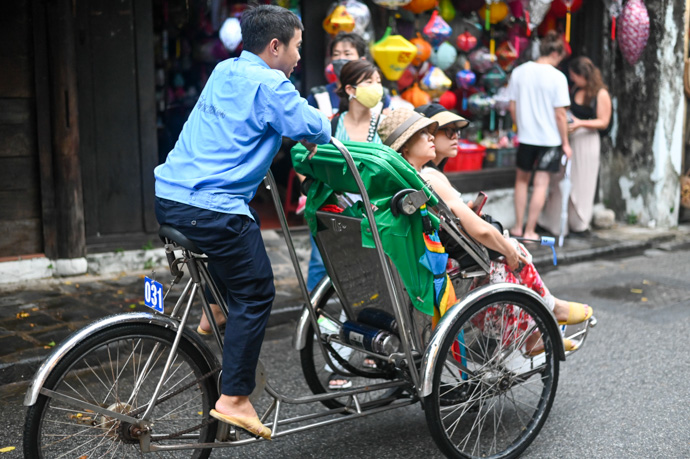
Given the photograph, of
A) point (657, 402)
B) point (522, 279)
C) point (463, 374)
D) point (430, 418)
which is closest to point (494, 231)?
point (522, 279)

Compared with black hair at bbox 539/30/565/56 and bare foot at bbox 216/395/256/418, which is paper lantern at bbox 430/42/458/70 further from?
bare foot at bbox 216/395/256/418

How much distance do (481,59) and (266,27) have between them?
6096 millimetres

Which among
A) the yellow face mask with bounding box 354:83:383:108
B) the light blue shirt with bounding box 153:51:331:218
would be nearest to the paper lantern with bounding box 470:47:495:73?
the yellow face mask with bounding box 354:83:383:108

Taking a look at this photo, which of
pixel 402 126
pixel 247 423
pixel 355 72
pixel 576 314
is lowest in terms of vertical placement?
pixel 247 423

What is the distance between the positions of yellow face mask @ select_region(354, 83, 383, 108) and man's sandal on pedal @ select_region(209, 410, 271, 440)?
2033 millimetres

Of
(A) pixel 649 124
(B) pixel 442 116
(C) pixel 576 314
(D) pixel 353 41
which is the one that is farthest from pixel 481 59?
(C) pixel 576 314

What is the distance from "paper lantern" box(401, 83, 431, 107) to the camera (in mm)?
7918

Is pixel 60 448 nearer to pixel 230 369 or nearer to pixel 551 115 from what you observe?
pixel 230 369

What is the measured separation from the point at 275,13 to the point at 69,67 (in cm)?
386

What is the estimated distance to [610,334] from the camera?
5.39 metres

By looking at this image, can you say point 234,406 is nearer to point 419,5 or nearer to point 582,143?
point 419,5

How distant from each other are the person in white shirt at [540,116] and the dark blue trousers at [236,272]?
561 centimetres

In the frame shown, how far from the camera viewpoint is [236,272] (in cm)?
297

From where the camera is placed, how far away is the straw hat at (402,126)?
356cm
